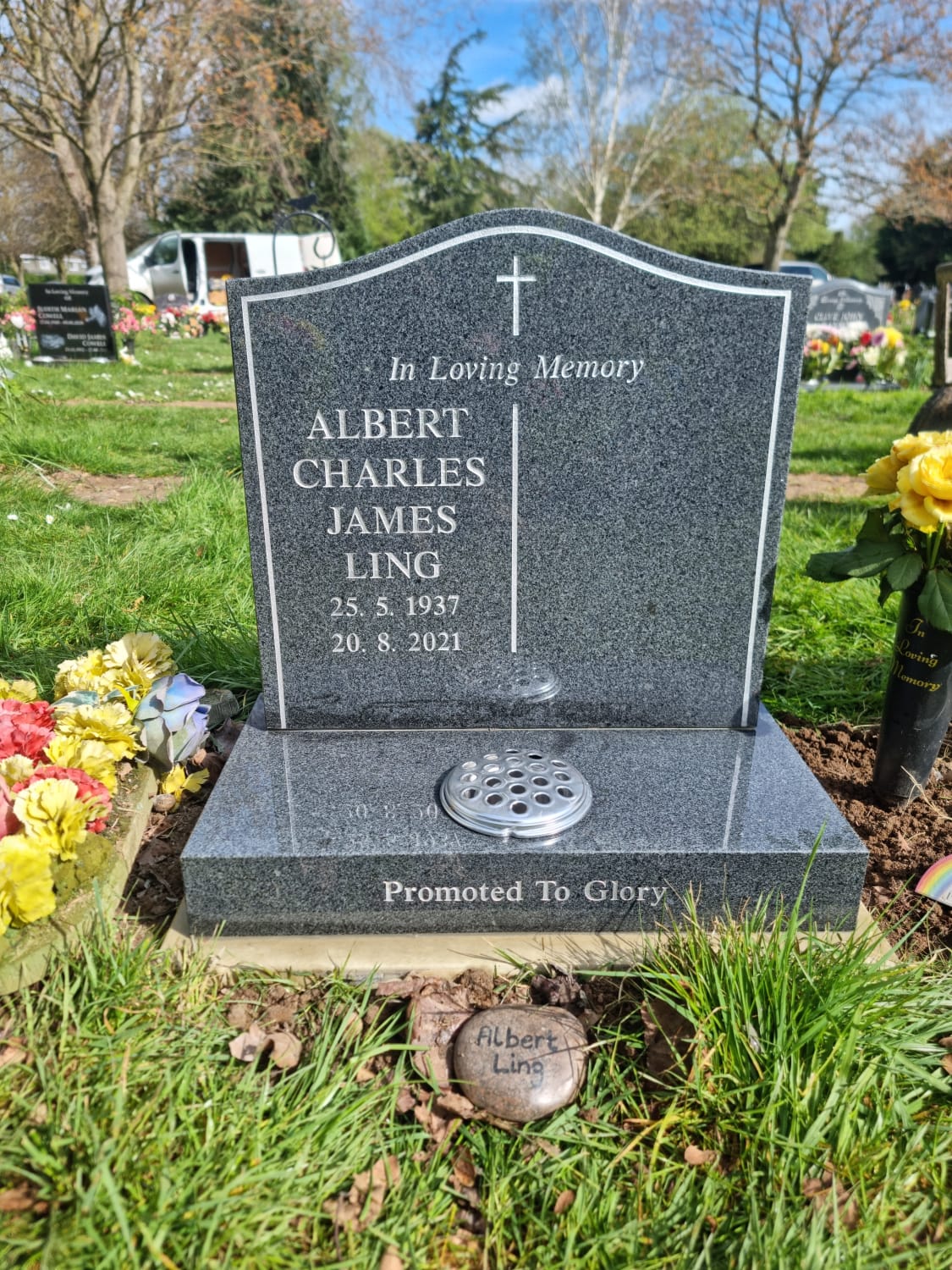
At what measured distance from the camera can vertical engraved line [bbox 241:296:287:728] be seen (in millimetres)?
2188

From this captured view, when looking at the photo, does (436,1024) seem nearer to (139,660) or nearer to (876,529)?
(139,660)

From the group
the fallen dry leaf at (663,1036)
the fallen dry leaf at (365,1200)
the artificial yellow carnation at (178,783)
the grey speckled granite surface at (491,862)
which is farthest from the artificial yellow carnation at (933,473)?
the artificial yellow carnation at (178,783)

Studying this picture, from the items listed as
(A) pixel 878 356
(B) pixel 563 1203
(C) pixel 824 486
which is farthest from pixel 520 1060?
(A) pixel 878 356

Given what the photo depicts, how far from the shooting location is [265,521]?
7.63ft

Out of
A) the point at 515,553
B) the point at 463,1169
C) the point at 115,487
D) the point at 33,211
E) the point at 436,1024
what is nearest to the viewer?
the point at 463,1169

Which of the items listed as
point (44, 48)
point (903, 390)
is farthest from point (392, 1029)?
point (44, 48)

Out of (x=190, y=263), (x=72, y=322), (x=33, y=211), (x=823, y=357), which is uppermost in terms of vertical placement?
(x=33, y=211)

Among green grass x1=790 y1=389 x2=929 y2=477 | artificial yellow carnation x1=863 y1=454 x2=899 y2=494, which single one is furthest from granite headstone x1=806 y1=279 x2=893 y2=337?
artificial yellow carnation x1=863 y1=454 x2=899 y2=494

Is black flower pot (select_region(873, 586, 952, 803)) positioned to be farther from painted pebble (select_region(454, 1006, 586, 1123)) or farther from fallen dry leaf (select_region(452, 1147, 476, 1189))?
fallen dry leaf (select_region(452, 1147, 476, 1189))

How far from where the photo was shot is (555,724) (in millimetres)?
2547

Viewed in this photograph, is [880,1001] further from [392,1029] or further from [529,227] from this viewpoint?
[529,227]

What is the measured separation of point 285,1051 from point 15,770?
3.14 ft

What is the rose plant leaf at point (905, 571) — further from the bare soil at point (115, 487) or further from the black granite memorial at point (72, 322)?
the black granite memorial at point (72, 322)

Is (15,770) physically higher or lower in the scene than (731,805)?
higher
